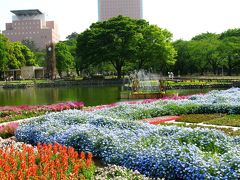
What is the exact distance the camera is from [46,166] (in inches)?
276

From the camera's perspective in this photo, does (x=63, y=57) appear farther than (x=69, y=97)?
Yes

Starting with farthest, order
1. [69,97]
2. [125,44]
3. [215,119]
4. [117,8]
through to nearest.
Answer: [117,8]
[125,44]
[69,97]
[215,119]

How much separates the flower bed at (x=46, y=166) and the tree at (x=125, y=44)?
5490 cm

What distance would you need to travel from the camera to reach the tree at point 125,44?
6316 cm

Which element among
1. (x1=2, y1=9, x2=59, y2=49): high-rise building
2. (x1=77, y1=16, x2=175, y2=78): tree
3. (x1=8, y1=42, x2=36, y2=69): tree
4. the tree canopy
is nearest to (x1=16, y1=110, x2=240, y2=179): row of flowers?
(x1=77, y1=16, x2=175, y2=78): tree

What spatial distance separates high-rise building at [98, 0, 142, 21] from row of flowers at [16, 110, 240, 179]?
17779cm

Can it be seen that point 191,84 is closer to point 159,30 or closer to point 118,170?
point 159,30

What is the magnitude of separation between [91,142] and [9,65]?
264 ft

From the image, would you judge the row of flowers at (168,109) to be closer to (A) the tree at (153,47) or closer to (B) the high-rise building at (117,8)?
(A) the tree at (153,47)

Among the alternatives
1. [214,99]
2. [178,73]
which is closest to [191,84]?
[214,99]

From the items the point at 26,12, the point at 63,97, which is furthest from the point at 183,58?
the point at 26,12

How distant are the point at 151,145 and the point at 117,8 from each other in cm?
18312

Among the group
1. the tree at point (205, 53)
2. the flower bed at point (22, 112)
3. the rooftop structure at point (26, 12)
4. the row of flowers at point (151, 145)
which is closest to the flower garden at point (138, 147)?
the row of flowers at point (151, 145)

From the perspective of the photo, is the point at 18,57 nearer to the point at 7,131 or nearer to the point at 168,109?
the point at 168,109
